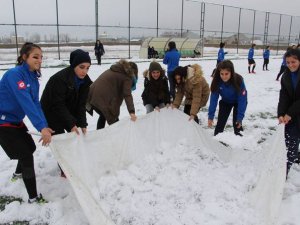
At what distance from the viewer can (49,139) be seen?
295 centimetres

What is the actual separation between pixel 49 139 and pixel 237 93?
246 cm

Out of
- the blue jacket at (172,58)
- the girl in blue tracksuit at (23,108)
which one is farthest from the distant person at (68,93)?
the blue jacket at (172,58)

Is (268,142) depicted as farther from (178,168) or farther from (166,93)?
(166,93)

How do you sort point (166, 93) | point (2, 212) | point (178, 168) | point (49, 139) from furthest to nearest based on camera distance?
point (166, 93) < point (178, 168) < point (2, 212) < point (49, 139)

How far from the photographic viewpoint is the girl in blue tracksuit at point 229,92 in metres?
4.11

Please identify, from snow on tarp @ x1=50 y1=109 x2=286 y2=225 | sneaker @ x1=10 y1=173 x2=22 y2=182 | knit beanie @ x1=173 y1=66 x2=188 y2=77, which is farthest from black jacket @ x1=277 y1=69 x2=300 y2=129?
sneaker @ x1=10 y1=173 x2=22 y2=182

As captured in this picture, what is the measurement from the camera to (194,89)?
15.1 ft

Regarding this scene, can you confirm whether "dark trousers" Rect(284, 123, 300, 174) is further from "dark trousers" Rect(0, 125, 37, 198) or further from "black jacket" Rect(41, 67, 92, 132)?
"dark trousers" Rect(0, 125, 37, 198)

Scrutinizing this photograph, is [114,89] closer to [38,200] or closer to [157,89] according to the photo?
[157,89]

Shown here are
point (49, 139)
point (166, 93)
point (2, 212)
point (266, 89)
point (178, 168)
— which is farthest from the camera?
point (266, 89)

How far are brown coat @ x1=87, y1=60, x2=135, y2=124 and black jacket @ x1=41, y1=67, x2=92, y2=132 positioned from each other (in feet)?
2.35

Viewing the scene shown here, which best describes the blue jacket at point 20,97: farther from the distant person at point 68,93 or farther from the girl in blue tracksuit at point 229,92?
the girl in blue tracksuit at point 229,92

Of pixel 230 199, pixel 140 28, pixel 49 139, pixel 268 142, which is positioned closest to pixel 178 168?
pixel 230 199

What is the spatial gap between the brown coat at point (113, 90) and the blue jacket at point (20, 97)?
1.37 metres
